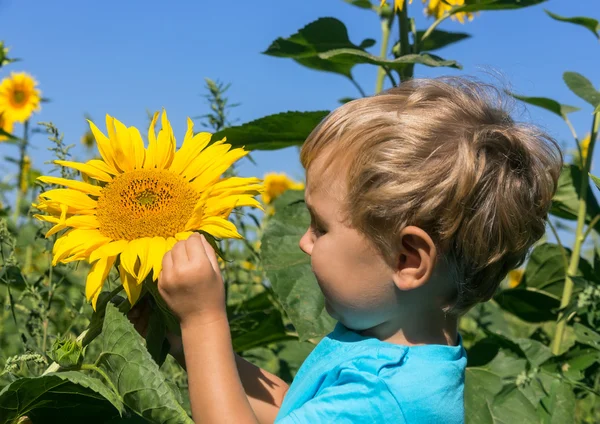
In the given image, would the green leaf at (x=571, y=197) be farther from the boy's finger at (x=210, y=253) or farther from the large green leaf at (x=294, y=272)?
the boy's finger at (x=210, y=253)

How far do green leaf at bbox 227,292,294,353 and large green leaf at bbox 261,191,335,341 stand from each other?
0.28ft

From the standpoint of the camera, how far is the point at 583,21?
2002 millimetres

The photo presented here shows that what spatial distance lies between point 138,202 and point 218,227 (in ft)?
0.36

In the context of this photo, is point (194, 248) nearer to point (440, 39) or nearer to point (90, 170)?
point (90, 170)

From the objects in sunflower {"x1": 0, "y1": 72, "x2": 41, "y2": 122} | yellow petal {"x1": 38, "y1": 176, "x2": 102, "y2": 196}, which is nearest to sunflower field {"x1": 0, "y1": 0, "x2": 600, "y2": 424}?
yellow petal {"x1": 38, "y1": 176, "x2": 102, "y2": 196}

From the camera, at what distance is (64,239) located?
3.73ft

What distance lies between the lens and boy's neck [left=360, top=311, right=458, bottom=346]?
4.00 feet

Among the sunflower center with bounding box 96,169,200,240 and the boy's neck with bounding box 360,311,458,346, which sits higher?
the sunflower center with bounding box 96,169,200,240

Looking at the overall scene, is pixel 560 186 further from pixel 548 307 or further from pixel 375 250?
pixel 375 250

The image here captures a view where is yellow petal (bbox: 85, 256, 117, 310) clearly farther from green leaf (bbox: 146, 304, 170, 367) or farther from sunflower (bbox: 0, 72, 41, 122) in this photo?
Result: sunflower (bbox: 0, 72, 41, 122)

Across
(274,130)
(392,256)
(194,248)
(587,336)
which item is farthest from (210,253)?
(587,336)

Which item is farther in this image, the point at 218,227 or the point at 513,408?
the point at 513,408

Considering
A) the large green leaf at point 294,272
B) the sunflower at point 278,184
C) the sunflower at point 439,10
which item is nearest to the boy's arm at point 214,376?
the large green leaf at point 294,272

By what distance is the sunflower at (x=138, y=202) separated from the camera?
3.65ft
